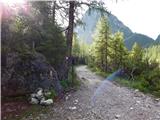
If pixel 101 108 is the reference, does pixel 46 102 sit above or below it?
above

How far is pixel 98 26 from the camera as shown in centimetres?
4328

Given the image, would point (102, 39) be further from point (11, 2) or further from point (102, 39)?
point (11, 2)

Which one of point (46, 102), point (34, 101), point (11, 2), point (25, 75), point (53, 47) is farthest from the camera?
point (53, 47)

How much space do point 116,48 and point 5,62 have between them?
106ft

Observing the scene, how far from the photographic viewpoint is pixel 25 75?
46.5ft

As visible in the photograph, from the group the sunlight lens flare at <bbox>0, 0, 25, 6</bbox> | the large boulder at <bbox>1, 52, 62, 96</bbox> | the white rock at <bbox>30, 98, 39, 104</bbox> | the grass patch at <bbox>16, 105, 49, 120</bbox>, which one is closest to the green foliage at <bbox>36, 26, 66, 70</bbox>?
the large boulder at <bbox>1, 52, 62, 96</bbox>

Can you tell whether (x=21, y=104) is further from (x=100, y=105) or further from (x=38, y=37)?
(x=38, y=37)

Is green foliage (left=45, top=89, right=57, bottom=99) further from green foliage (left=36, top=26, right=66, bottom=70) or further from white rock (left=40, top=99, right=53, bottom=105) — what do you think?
green foliage (left=36, top=26, right=66, bottom=70)

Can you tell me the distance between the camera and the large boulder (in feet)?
44.4

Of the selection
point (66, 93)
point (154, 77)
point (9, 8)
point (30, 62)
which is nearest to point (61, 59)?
point (66, 93)

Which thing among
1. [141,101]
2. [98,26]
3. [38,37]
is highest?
[98,26]

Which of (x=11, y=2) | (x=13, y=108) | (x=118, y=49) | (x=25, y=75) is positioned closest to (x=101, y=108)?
(x=25, y=75)

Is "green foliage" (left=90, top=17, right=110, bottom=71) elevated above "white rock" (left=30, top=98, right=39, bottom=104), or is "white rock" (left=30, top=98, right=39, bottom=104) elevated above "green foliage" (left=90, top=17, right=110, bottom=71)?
"green foliage" (left=90, top=17, right=110, bottom=71)

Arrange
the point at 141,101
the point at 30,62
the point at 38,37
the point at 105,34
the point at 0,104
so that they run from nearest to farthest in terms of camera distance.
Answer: the point at 0,104 < the point at 30,62 < the point at 141,101 < the point at 38,37 < the point at 105,34
